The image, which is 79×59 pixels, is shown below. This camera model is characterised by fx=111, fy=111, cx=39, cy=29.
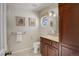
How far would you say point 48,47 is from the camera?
168 centimetres

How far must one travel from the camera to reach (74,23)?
1.51 m

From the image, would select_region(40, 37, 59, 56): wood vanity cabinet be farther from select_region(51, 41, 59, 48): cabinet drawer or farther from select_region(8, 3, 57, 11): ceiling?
select_region(8, 3, 57, 11): ceiling

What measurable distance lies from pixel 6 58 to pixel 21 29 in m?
0.44

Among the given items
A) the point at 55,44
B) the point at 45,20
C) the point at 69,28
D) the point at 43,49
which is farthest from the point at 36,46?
the point at 69,28

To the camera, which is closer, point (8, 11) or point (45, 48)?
point (8, 11)

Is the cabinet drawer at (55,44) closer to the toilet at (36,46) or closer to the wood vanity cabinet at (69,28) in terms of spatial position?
the wood vanity cabinet at (69,28)

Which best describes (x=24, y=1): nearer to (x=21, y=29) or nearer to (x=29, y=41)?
(x=21, y=29)

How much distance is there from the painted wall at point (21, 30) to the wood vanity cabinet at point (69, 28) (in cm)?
36

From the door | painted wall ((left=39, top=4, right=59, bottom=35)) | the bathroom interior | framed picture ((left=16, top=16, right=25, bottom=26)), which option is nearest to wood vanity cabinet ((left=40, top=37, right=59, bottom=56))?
the bathroom interior

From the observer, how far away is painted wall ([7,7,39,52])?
1.57 m

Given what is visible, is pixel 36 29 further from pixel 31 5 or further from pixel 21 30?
pixel 31 5

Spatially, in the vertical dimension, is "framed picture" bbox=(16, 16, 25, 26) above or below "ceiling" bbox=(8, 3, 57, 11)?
below

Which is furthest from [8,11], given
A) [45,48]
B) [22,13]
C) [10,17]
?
[45,48]

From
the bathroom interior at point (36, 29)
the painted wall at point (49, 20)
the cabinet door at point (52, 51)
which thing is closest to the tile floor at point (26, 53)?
the bathroom interior at point (36, 29)
